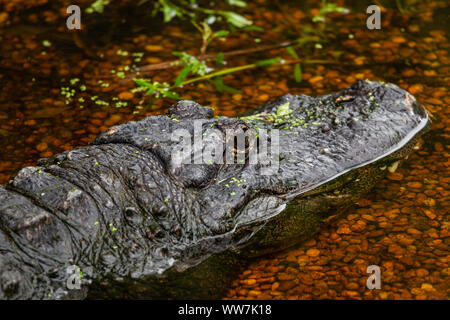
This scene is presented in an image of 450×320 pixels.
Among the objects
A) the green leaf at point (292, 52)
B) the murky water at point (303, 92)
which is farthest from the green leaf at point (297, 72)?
the green leaf at point (292, 52)

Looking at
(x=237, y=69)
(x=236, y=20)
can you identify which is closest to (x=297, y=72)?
(x=237, y=69)

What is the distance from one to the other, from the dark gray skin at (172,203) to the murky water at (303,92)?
19 cm

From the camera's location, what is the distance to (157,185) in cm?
331

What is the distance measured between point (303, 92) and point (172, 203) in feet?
8.03

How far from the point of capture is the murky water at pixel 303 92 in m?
3.47

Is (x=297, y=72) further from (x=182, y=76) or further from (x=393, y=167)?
(x=393, y=167)

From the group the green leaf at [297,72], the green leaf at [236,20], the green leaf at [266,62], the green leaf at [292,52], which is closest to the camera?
the green leaf at [297,72]

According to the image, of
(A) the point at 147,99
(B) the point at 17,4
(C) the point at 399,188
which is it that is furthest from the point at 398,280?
(B) the point at 17,4

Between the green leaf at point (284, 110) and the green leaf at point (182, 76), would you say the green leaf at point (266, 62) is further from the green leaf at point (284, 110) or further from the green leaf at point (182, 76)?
the green leaf at point (284, 110)

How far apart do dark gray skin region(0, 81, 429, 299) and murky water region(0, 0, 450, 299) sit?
191 mm

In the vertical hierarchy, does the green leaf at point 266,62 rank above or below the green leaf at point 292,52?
below

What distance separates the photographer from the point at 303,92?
5332 mm

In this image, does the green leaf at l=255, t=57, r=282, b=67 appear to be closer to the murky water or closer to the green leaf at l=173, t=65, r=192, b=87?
the murky water

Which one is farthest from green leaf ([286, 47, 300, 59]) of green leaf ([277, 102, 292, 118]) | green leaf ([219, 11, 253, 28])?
green leaf ([277, 102, 292, 118])
